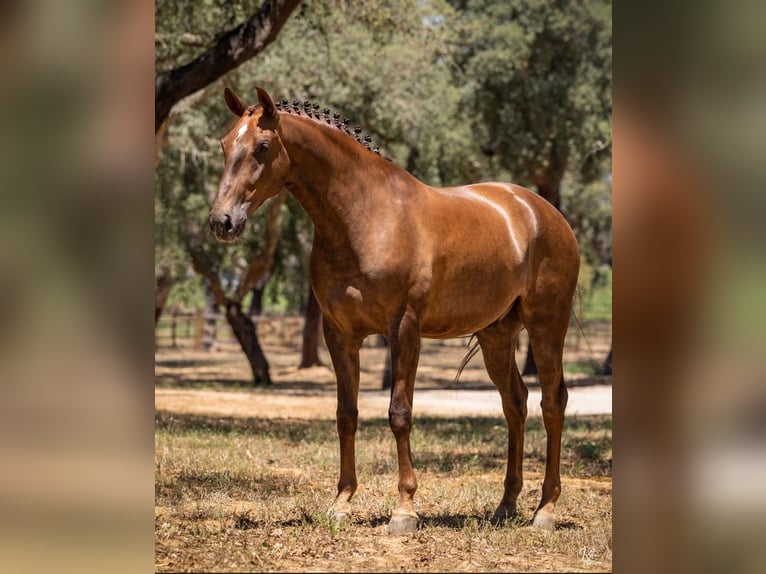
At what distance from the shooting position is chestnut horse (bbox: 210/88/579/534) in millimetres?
5359

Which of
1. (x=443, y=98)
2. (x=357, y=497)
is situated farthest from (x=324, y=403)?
(x=357, y=497)

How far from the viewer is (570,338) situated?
3522 cm

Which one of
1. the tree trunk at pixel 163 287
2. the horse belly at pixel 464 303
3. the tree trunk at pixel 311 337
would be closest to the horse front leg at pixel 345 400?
the horse belly at pixel 464 303

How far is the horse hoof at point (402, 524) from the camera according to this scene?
18.2 feet

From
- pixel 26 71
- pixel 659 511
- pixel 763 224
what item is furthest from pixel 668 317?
pixel 26 71

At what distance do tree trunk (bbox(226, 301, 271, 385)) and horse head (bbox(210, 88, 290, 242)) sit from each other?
46.1 ft

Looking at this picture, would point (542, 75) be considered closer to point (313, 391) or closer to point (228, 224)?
point (313, 391)

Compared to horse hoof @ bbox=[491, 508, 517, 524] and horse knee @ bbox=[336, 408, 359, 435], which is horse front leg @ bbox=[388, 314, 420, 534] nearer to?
horse knee @ bbox=[336, 408, 359, 435]

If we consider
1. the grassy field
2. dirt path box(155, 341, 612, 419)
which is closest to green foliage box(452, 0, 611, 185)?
dirt path box(155, 341, 612, 419)

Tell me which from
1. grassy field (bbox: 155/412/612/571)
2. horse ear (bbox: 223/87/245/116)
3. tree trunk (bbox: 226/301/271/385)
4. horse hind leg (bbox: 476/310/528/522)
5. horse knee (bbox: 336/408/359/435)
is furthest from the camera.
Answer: tree trunk (bbox: 226/301/271/385)

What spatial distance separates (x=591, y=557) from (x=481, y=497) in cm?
170

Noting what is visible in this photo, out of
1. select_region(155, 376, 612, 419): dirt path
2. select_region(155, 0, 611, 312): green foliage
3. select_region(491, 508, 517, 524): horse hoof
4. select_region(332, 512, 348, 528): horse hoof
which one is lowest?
select_region(155, 376, 612, 419): dirt path

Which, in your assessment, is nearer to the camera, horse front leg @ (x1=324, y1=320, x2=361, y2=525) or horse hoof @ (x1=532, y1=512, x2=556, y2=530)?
horse front leg @ (x1=324, y1=320, x2=361, y2=525)

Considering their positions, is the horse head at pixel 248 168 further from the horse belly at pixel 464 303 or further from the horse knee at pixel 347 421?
the horse knee at pixel 347 421
